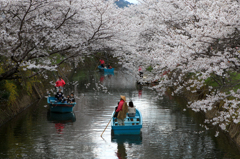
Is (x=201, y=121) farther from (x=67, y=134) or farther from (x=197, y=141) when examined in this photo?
(x=67, y=134)

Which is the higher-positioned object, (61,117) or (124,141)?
(61,117)

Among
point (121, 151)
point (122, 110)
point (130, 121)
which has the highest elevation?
point (122, 110)

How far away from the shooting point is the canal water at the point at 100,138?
39.2ft

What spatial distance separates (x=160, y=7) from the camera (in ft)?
69.8

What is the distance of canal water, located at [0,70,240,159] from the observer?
11945mm

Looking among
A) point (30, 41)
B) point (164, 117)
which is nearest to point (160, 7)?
point (164, 117)

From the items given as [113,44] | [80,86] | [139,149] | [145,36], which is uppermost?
[145,36]

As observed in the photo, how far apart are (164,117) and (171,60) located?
8652 mm

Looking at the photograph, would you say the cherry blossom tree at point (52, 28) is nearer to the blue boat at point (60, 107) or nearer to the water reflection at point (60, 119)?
the water reflection at point (60, 119)

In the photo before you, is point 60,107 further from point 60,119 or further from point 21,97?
point 21,97

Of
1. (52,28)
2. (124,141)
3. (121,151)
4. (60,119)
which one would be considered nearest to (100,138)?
(124,141)

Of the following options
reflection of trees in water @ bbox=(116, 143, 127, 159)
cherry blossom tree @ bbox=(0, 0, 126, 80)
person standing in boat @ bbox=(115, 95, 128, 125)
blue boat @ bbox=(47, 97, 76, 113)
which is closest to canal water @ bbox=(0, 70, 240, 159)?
reflection of trees in water @ bbox=(116, 143, 127, 159)

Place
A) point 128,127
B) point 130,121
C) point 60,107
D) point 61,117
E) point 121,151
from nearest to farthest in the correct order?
point 121,151 < point 128,127 < point 130,121 < point 61,117 < point 60,107

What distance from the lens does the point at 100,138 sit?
45.7 ft
